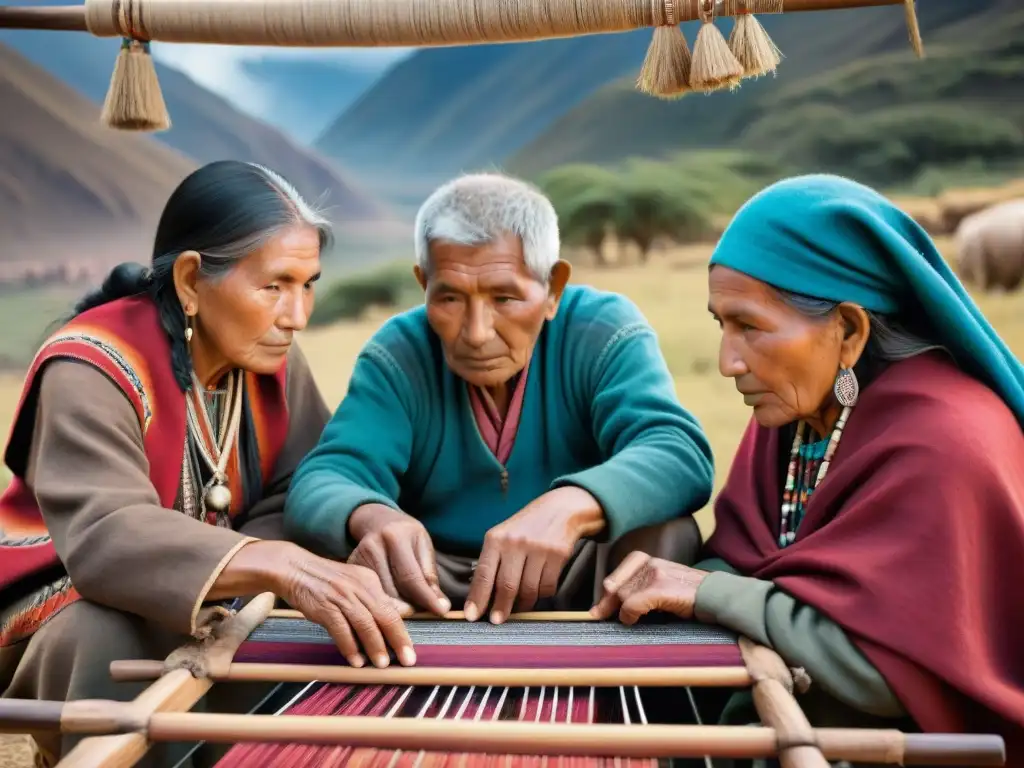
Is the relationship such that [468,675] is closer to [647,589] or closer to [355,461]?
[647,589]

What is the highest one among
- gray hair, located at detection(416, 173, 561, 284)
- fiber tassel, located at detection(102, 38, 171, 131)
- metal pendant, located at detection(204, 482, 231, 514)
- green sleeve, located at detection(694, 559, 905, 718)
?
fiber tassel, located at detection(102, 38, 171, 131)

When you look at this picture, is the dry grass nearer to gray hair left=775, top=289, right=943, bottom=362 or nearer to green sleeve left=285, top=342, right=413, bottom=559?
green sleeve left=285, top=342, right=413, bottom=559

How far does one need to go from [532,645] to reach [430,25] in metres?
1.50

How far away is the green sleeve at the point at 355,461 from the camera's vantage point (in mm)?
A: 2191

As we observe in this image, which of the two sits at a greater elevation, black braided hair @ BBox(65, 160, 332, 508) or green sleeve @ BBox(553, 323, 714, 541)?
black braided hair @ BBox(65, 160, 332, 508)

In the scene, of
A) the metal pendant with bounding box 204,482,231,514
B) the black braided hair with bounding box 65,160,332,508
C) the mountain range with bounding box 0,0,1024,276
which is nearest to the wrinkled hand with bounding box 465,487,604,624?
the metal pendant with bounding box 204,482,231,514

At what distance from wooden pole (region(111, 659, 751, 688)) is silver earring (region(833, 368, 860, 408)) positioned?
608mm

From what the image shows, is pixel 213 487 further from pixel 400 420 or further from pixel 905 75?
pixel 905 75

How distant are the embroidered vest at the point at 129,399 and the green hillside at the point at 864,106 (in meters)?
3.48

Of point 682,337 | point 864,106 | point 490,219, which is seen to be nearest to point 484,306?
point 490,219

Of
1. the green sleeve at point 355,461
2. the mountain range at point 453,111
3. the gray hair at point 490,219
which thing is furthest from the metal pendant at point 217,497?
the mountain range at point 453,111

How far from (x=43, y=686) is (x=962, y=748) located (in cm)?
165

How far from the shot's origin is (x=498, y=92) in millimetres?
5398

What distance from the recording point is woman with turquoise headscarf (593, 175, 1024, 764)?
64.9 inches
